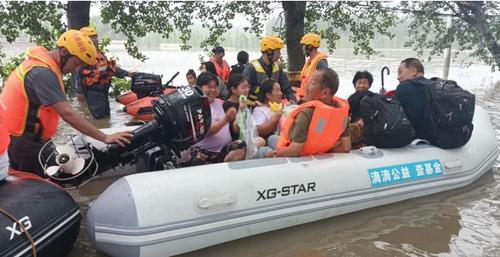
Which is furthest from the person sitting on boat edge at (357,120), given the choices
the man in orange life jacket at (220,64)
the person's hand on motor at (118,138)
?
the man in orange life jacket at (220,64)

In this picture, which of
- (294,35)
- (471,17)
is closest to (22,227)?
(294,35)

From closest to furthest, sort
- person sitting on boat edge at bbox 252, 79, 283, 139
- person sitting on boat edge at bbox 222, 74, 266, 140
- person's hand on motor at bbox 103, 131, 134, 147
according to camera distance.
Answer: person's hand on motor at bbox 103, 131, 134, 147 < person sitting on boat edge at bbox 222, 74, 266, 140 < person sitting on boat edge at bbox 252, 79, 283, 139

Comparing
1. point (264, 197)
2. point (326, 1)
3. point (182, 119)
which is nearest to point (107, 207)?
point (182, 119)

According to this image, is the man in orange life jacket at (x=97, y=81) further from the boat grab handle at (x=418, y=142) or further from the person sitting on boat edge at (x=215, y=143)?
the boat grab handle at (x=418, y=142)

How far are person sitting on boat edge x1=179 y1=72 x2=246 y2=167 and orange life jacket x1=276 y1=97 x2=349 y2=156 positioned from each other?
364 mm

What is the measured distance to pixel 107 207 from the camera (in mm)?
2287

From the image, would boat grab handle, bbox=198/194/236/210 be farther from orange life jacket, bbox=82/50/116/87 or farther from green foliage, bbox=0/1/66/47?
green foliage, bbox=0/1/66/47

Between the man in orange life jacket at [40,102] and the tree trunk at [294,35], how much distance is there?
5.31 metres

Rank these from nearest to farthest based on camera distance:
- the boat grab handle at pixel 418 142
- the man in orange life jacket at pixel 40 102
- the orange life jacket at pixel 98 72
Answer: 1. the man in orange life jacket at pixel 40 102
2. the boat grab handle at pixel 418 142
3. the orange life jacket at pixel 98 72

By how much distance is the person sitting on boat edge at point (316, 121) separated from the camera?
2.77m

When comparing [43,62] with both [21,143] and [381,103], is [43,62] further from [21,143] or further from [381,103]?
[381,103]

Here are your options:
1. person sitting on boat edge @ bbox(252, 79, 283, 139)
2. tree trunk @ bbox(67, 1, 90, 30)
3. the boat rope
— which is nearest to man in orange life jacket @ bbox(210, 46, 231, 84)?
tree trunk @ bbox(67, 1, 90, 30)

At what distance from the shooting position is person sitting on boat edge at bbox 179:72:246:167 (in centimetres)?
304

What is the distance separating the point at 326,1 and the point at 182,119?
6.52 metres
